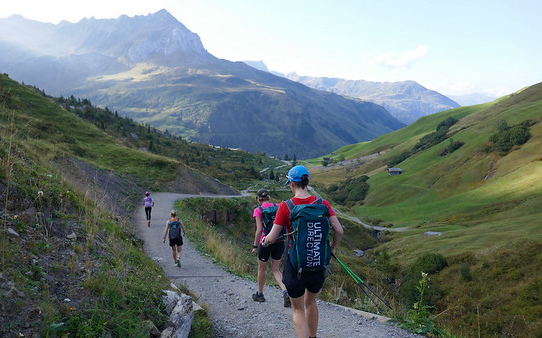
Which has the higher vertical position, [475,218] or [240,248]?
[240,248]

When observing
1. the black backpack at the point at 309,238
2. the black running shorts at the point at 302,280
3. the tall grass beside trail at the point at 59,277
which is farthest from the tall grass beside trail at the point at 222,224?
the black backpack at the point at 309,238

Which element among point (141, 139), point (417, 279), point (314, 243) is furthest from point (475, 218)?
point (141, 139)

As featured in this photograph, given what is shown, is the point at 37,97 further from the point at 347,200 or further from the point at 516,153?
the point at 516,153

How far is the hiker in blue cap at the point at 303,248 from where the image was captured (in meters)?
4.86

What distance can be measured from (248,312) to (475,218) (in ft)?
254

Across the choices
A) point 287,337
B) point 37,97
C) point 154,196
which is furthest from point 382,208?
point 287,337

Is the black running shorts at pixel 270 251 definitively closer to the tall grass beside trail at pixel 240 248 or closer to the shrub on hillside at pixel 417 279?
the tall grass beside trail at pixel 240 248

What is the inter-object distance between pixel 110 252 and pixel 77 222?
1.13 meters

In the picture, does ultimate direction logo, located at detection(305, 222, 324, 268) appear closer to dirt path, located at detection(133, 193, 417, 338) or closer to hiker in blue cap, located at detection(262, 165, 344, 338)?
hiker in blue cap, located at detection(262, 165, 344, 338)

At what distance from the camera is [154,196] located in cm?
3098

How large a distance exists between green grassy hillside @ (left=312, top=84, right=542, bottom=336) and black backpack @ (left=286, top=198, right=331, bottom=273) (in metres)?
3.63

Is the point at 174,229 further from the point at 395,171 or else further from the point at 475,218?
the point at 395,171

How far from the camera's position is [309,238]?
4844 millimetres

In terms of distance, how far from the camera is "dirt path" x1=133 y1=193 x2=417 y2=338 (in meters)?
6.90
